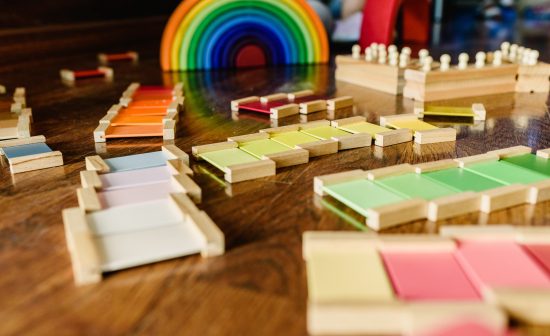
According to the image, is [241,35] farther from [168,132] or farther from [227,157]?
[227,157]

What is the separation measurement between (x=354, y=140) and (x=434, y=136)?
0.17 meters

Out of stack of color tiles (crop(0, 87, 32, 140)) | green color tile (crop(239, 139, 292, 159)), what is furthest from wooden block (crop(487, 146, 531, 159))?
stack of color tiles (crop(0, 87, 32, 140))

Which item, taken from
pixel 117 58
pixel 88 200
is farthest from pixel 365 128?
pixel 117 58

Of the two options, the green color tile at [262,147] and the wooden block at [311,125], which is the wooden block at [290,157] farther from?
the wooden block at [311,125]

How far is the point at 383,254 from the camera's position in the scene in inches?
21.7

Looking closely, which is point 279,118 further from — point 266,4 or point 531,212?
point 266,4

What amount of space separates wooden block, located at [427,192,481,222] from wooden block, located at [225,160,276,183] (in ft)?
0.89

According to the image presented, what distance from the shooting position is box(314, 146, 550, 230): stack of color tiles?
66 cm

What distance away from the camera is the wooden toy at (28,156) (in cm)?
88

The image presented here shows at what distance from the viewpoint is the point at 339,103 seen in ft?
4.38

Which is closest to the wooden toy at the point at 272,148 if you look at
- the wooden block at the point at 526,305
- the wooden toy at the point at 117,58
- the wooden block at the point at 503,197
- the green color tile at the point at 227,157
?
the green color tile at the point at 227,157

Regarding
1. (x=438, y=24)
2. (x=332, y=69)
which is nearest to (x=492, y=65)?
(x=332, y=69)

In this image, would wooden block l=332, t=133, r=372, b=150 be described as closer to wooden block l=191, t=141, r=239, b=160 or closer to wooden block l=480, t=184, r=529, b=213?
wooden block l=191, t=141, r=239, b=160

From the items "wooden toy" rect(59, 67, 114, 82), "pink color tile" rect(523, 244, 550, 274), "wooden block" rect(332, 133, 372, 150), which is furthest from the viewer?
"wooden toy" rect(59, 67, 114, 82)
